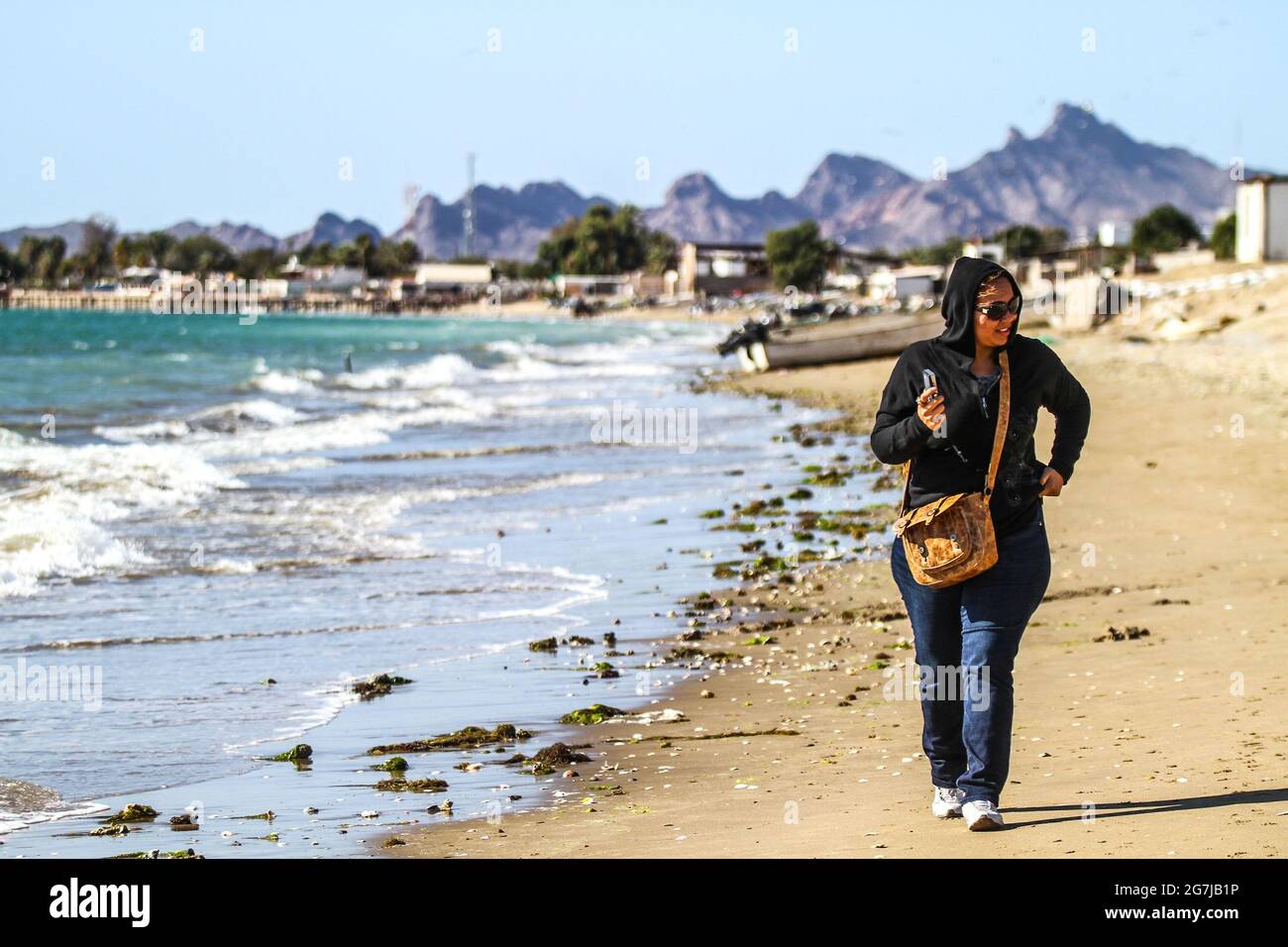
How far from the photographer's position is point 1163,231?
110375 mm

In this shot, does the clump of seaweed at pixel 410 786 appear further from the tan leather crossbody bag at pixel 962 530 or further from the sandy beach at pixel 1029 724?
the tan leather crossbody bag at pixel 962 530

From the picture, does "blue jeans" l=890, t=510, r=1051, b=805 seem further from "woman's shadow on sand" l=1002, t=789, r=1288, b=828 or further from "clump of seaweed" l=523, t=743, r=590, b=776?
"clump of seaweed" l=523, t=743, r=590, b=776

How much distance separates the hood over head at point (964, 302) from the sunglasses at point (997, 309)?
0.03 m

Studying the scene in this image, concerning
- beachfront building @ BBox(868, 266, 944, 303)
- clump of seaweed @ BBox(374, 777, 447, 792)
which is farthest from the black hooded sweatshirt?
beachfront building @ BBox(868, 266, 944, 303)

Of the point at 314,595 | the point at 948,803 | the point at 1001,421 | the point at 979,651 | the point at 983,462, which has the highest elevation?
the point at 1001,421

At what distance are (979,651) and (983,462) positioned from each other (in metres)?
0.66

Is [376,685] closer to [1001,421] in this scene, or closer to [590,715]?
[590,715]

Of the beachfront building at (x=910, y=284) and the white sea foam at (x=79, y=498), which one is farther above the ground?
the beachfront building at (x=910, y=284)

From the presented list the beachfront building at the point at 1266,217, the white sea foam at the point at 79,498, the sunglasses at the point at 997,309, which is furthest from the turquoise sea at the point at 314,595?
the beachfront building at the point at 1266,217

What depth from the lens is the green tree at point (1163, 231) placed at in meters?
106

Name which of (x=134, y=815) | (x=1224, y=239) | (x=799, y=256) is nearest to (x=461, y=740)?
(x=134, y=815)

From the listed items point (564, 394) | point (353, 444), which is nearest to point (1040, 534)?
point (353, 444)

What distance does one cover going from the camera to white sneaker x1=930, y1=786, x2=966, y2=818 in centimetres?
584

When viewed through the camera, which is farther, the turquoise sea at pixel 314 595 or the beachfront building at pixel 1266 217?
the beachfront building at pixel 1266 217
